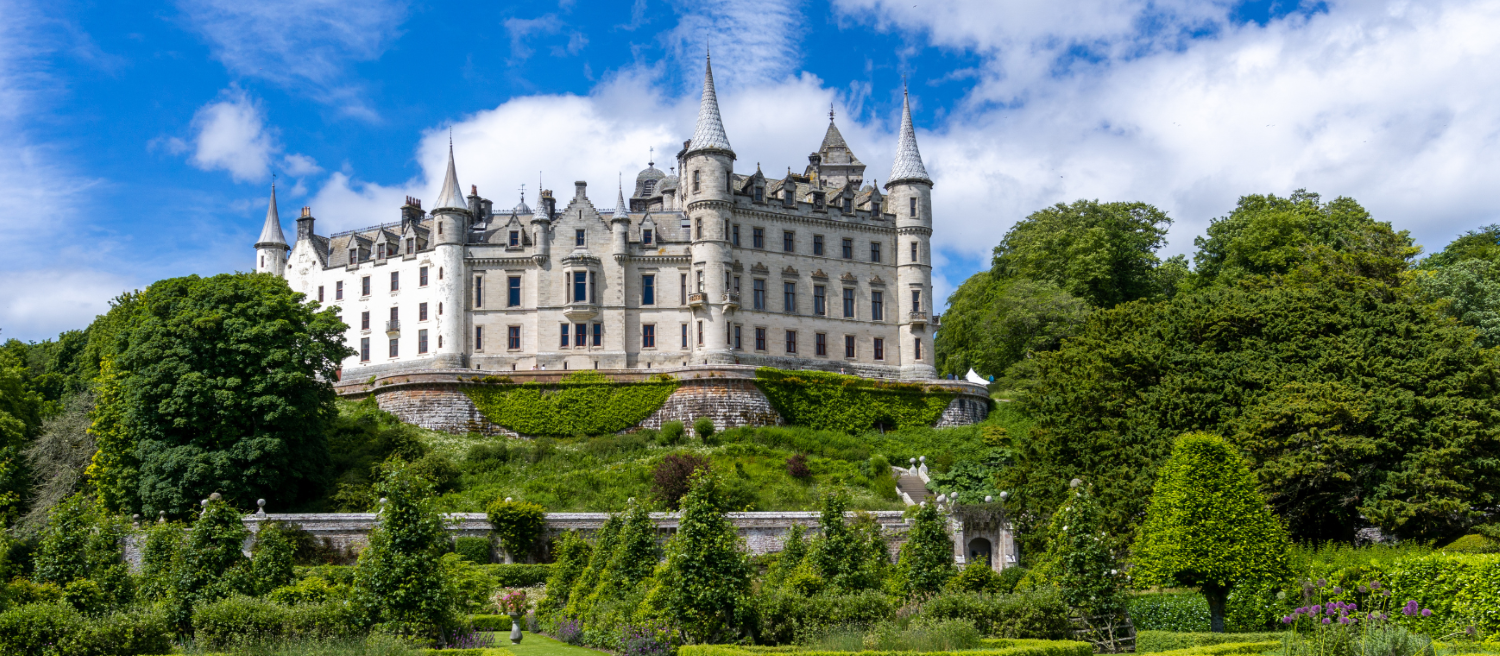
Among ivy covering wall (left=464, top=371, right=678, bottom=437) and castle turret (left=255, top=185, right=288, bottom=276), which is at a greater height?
castle turret (left=255, top=185, right=288, bottom=276)

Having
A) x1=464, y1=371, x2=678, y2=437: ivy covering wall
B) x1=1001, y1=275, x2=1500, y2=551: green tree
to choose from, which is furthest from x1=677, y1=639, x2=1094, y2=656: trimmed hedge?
x1=464, y1=371, x2=678, y2=437: ivy covering wall

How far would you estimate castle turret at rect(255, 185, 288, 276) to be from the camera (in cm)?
7038

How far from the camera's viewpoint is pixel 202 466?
41.2 metres

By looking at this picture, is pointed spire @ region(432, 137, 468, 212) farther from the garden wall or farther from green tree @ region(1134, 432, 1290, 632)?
green tree @ region(1134, 432, 1290, 632)

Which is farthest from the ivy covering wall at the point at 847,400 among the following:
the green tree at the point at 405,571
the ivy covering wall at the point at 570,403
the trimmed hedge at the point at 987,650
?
the trimmed hedge at the point at 987,650

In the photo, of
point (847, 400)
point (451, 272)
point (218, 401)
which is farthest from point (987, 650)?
point (451, 272)

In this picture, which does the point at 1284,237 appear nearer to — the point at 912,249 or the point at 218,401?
the point at 912,249

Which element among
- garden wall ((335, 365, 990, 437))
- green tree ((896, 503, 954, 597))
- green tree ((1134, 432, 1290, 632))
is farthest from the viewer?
garden wall ((335, 365, 990, 437))

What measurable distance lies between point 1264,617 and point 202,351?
35.2m

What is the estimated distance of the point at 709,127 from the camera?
61844 millimetres

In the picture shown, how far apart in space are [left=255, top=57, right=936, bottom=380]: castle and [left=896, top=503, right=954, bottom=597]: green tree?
3154 cm

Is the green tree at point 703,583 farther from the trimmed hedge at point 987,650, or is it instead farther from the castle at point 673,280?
the castle at point 673,280

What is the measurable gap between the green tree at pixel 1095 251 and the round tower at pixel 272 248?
40.7 m

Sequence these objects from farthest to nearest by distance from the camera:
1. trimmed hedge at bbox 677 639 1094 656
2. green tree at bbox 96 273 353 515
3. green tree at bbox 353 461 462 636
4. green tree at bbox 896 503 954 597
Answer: green tree at bbox 96 273 353 515 → green tree at bbox 896 503 954 597 → green tree at bbox 353 461 462 636 → trimmed hedge at bbox 677 639 1094 656
